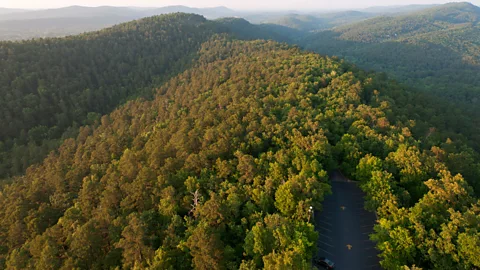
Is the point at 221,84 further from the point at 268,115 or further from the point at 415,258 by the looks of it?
the point at 415,258

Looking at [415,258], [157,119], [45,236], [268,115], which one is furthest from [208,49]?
[415,258]

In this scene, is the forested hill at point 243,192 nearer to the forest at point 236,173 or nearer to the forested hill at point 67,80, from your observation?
Answer: the forest at point 236,173

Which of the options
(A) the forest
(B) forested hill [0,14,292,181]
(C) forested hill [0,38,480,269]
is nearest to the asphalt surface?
(A) the forest

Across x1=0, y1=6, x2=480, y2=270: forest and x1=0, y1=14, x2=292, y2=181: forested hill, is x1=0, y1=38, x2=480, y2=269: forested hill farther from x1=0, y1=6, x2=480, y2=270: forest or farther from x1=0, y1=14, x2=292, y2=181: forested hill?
x1=0, y1=14, x2=292, y2=181: forested hill

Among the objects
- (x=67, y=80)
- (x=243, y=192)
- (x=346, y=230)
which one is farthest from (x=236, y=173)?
(x=67, y=80)

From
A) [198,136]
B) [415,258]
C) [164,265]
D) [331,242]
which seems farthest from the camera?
[198,136]

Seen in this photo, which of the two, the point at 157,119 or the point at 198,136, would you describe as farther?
the point at 157,119

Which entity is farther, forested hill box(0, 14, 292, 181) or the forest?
forested hill box(0, 14, 292, 181)
